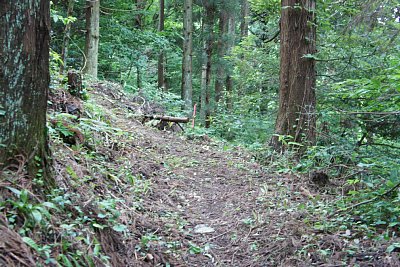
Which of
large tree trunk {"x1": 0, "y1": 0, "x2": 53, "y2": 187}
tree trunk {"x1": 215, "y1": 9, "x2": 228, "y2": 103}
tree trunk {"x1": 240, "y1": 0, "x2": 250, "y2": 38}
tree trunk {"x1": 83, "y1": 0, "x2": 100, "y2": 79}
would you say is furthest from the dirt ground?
tree trunk {"x1": 240, "y1": 0, "x2": 250, "y2": 38}

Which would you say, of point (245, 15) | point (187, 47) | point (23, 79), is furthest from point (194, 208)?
point (245, 15)

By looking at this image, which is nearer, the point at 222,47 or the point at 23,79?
the point at 23,79

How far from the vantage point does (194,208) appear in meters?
5.57

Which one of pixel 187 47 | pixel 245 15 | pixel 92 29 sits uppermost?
pixel 245 15

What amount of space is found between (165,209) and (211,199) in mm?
1113

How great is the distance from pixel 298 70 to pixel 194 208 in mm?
3901

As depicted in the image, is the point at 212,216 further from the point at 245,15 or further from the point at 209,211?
the point at 245,15

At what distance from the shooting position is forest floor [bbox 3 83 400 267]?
3.74m

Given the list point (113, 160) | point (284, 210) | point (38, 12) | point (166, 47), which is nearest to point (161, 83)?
point (166, 47)

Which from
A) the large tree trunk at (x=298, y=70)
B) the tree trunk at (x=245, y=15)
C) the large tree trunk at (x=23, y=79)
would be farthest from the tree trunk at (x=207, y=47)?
the large tree trunk at (x=23, y=79)

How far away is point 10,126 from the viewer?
3.06m

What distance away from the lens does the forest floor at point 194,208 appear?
3.74 meters

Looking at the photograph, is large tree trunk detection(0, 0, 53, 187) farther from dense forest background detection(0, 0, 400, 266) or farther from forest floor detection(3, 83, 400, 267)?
forest floor detection(3, 83, 400, 267)

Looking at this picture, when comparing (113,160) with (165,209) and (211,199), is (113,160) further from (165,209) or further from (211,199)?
(211,199)
